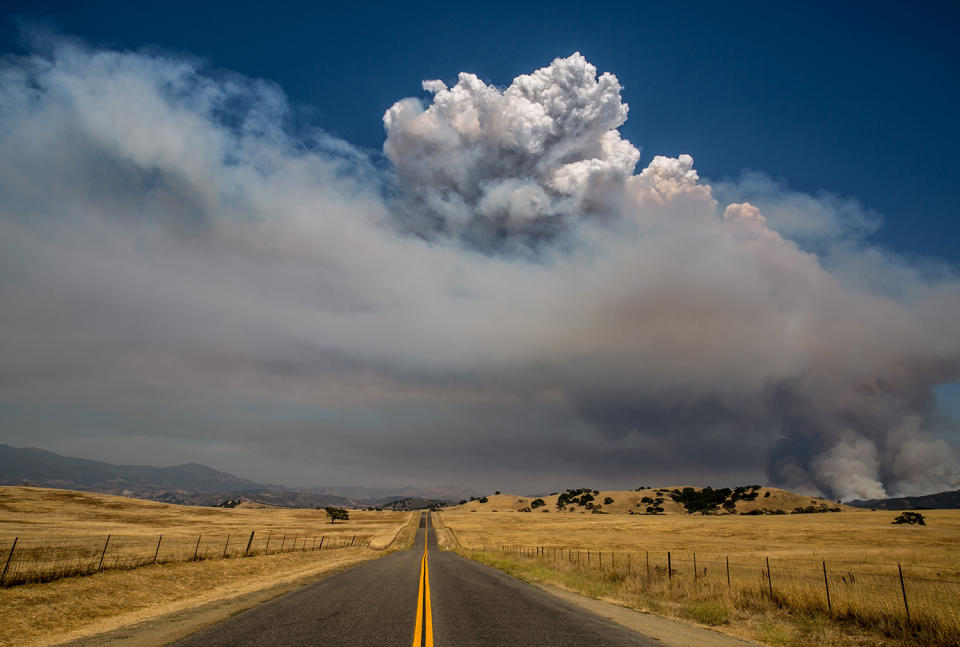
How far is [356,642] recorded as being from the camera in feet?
29.7

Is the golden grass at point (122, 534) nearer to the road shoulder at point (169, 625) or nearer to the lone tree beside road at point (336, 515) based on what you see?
the road shoulder at point (169, 625)

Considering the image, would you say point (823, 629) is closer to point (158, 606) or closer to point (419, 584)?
point (419, 584)

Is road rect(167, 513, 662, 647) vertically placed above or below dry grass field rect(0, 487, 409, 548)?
above

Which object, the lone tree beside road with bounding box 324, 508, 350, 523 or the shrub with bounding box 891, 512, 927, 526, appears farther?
the lone tree beside road with bounding box 324, 508, 350, 523

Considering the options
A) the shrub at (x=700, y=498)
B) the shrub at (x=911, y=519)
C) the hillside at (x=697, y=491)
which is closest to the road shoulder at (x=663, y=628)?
the shrub at (x=911, y=519)

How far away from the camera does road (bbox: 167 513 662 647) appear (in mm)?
9336

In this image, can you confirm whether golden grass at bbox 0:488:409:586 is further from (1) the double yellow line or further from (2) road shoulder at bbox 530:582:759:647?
(2) road shoulder at bbox 530:582:759:647

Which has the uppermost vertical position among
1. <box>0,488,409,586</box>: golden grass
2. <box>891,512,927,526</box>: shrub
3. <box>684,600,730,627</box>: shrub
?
<box>891,512,927,526</box>: shrub

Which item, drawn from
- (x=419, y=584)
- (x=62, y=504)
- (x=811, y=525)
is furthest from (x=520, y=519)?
(x=419, y=584)

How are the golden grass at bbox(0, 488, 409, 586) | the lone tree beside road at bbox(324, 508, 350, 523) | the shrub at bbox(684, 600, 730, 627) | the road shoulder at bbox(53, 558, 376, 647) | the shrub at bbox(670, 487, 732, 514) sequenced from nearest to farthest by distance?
the road shoulder at bbox(53, 558, 376, 647) < the shrub at bbox(684, 600, 730, 627) < the golden grass at bbox(0, 488, 409, 586) < the lone tree beside road at bbox(324, 508, 350, 523) < the shrub at bbox(670, 487, 732, 514)

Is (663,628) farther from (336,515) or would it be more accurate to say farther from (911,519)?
(336,515)

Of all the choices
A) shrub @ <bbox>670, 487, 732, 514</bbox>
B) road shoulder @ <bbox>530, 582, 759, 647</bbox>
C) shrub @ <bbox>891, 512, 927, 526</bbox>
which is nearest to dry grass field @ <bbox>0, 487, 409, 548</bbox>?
road shoulder @ <bbox>530, 582, 759, 647</bbox>

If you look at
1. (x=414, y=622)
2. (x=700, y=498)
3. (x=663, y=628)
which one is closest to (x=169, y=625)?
Answer: (x=414, y=622)

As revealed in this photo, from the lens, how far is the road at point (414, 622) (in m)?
9.34
